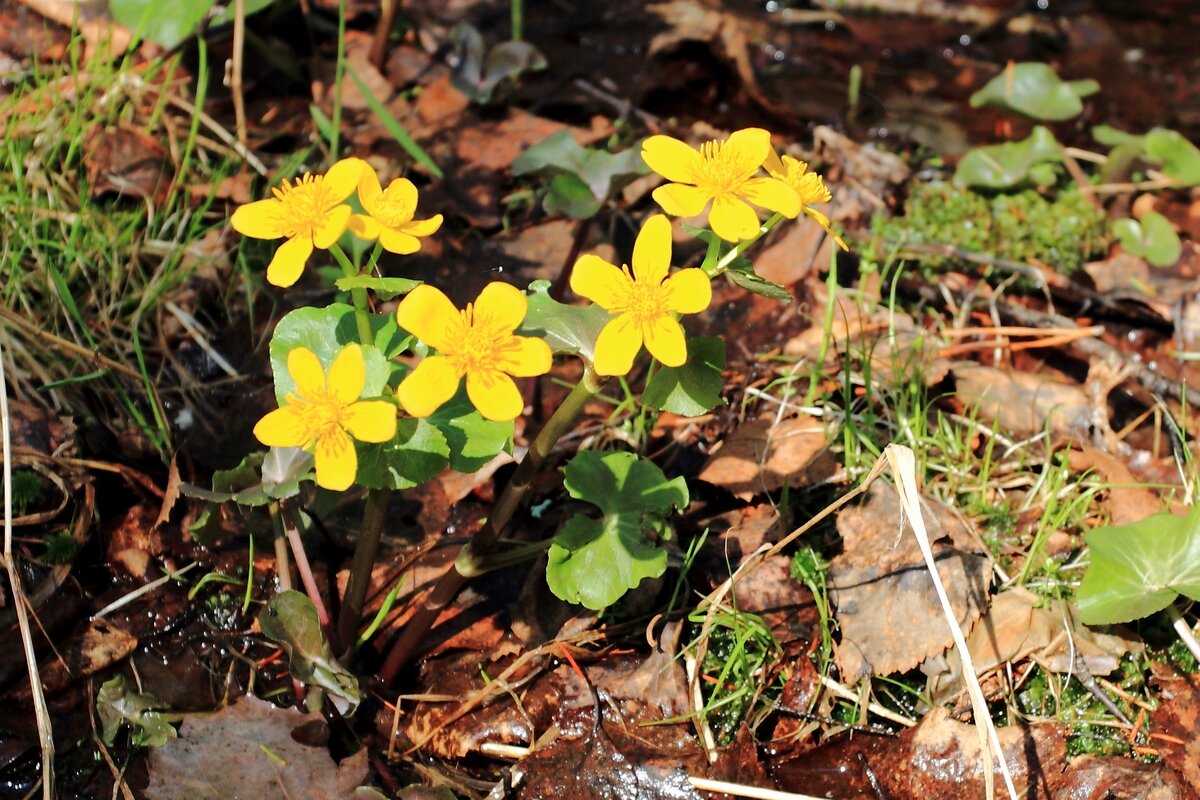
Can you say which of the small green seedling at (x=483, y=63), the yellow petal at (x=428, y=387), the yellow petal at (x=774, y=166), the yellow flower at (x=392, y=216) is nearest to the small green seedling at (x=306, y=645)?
the yellow petal at (x=428, y=387)

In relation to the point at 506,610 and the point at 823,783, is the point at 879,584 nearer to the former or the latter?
the point at 823,783

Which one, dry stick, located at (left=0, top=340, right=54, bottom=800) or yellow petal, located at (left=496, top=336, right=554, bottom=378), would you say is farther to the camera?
dry stick, located at (left=0, top=340, right=54, bottom=800)

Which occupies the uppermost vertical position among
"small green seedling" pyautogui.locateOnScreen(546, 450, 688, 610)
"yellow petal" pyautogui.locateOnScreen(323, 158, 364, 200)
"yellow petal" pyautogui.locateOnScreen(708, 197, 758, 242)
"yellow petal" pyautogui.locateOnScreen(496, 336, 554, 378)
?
"yellow petal" pyautogui.locateOnScreen(323, 158, 364, 200)

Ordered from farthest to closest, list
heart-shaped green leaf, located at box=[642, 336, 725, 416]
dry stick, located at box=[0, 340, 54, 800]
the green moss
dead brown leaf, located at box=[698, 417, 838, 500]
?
the green moss → dead brown leaf, located at box=[698, 417, 838, 500] → dry stick, located at box=[0, 340, 54, 800] → heart-shaped green leaf, located at box=[642, 336, 725, 416]

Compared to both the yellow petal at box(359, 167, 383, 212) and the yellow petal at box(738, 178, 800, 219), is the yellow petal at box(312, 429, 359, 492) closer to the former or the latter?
the yellow petal at box(359, 167, 383, 212)

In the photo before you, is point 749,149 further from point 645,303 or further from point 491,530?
point 491,530

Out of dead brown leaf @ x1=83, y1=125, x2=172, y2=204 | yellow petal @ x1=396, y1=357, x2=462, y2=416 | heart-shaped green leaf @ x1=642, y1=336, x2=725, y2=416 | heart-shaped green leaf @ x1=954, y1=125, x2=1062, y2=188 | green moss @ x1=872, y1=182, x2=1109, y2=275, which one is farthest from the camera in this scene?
heart-shaped green leaf @ x1=954, y1=125, x2=1062, y2=188

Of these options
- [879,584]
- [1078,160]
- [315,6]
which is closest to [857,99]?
[1078,160]

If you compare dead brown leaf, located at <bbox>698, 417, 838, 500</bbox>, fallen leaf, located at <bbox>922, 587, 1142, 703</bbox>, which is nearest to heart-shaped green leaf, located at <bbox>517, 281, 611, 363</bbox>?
dead brown leaf, located at <bbox>698, 417, 838, 500</bbox>
